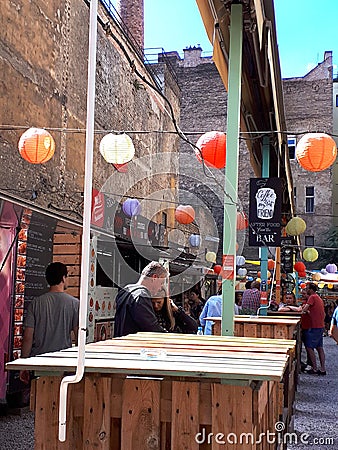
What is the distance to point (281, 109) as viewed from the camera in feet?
29.5

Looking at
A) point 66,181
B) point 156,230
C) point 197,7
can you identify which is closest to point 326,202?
point 156,230

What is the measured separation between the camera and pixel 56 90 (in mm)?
11469

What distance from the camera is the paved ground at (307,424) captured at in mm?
5951

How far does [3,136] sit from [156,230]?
8886mm

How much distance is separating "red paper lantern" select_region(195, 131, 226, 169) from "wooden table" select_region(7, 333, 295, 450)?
176 inches

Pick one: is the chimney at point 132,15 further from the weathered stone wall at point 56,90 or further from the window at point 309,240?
the window at point 309,240

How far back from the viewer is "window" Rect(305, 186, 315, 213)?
35625 mm

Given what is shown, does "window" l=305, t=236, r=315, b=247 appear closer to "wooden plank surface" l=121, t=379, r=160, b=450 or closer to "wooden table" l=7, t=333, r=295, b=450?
"wooden table" l=7, t=333, r=295, b=450

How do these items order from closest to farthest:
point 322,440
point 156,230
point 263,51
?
point 322,440, point 263,51, point 156,230

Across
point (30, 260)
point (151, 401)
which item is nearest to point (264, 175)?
point (30, 260)

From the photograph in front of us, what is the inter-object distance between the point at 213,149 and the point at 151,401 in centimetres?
476

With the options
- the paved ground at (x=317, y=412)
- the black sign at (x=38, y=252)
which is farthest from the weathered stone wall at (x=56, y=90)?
the paved ground at (x=317, y=412)

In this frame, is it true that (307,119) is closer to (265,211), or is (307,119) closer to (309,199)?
(309,199)

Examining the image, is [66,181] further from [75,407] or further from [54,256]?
[75,407]
